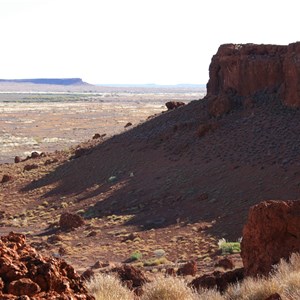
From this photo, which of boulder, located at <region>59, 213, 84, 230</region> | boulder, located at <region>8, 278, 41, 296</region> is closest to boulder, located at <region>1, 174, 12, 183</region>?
boulder, located at <region>59, 213, 84, 230</region>

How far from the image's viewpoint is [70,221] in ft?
75.9

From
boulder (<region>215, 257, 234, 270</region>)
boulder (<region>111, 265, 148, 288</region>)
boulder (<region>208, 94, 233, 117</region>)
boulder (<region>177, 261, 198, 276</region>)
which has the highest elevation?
boulder (<region>208, 94, 233, 117</region>)

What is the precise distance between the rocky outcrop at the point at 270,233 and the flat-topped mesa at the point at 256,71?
15096 millimetres

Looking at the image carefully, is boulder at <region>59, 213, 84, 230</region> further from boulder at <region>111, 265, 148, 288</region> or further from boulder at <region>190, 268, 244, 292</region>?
boulder at <region>190, 268, 244, 292</region>

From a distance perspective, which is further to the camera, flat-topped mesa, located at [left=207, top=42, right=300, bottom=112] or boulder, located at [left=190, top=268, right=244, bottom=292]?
flat-topped mesa, located at [left=207, top=42, right=300, bottom=112]

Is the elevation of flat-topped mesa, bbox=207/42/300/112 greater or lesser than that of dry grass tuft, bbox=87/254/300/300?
greater

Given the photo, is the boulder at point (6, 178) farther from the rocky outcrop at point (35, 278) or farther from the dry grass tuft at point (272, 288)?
the rocky outcrop at point (35, 278)

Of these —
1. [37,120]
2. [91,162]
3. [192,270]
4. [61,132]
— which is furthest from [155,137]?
[37,120]

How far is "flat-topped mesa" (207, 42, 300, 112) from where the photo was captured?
27.0 metres

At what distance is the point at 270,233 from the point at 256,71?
59.6ft

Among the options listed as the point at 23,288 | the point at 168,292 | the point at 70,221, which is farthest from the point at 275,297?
the point at 70,221

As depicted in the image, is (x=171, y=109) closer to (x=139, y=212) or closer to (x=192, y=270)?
(x=139, y=212)

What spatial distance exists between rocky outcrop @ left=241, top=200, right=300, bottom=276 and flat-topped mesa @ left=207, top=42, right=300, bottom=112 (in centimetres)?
1510

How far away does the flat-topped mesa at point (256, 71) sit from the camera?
27000mm
